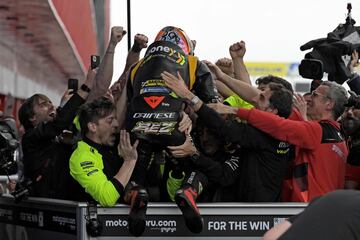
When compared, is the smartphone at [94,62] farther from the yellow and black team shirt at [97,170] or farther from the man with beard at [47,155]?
the yellow and black team shirt at [97,170]

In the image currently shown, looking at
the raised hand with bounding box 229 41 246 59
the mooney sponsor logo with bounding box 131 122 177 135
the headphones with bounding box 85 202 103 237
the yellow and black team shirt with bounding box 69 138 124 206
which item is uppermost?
the raised hand with bounding box 229 41 246 59

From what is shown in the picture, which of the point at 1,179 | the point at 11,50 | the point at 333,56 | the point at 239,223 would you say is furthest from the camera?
the point at 11,50

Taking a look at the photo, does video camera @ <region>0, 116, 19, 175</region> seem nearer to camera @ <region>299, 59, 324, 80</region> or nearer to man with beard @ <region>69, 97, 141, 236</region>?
man with beard @ <region>69, 97, 141, 236</region>

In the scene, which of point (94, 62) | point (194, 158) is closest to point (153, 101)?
point (194, 158)

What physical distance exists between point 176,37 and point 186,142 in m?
0.88

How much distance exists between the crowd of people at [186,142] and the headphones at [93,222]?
2.7 inches

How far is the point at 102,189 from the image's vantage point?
558 cm

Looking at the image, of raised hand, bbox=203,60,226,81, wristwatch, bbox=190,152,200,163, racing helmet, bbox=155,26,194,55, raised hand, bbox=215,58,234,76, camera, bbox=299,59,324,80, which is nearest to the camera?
wristwatch, bbox=190,152,200,163

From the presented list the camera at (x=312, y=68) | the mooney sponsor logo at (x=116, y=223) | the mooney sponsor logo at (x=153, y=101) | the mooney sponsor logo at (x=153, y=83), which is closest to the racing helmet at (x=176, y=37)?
the mooney sponsor logo at (x=153, y=83)

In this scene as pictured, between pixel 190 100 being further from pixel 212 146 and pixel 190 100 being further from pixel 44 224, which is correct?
pixel 44 224

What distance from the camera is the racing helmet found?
6363 mm

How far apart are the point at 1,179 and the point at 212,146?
2538 millimetres

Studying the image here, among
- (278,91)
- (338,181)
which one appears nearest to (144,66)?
(278,91)

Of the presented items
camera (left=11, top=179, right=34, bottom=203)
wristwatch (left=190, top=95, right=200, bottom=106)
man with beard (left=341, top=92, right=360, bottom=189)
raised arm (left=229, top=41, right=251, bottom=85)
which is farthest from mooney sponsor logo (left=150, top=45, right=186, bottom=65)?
camera (left=11, top=179, right=34, bottom=203)
